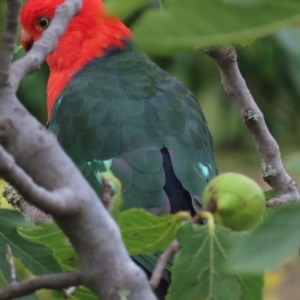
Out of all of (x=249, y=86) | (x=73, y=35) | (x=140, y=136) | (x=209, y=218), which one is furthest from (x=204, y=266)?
(x=249, y=86)

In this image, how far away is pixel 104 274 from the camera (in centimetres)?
68

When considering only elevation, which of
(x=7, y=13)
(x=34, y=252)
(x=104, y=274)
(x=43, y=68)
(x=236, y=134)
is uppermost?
(x=7, y=13)

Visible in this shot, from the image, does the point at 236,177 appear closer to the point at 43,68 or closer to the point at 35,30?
the point at 35,30

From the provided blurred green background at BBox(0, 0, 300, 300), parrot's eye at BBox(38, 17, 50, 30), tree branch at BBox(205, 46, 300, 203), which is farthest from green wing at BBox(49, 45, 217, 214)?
blurred green background at BBox(0, 0, 300, 300)

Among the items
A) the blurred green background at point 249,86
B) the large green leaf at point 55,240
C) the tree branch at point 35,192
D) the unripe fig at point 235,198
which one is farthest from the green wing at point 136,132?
the blurred green background at point 249,86

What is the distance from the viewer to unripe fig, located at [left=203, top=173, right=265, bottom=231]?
75 cm

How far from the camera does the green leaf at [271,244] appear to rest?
0.45 meters

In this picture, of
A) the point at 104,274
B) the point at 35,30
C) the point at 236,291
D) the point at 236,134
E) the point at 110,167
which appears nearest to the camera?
the point at 104,274

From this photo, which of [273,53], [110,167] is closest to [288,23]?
[110,167]

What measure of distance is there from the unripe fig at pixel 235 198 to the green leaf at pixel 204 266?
2cm

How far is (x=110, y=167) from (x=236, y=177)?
2.32 ft

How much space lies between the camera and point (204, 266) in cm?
77

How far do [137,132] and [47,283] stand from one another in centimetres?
82

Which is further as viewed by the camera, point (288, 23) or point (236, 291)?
point (236, 291)
